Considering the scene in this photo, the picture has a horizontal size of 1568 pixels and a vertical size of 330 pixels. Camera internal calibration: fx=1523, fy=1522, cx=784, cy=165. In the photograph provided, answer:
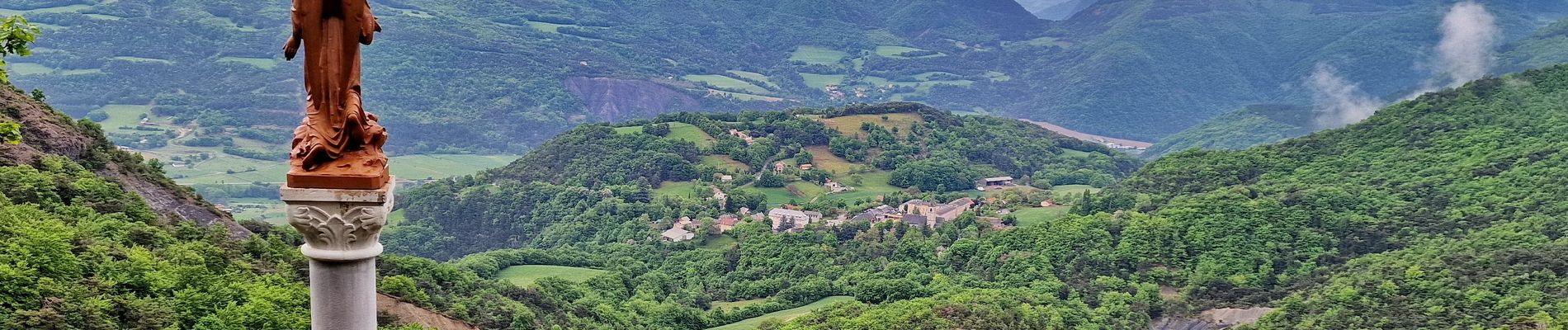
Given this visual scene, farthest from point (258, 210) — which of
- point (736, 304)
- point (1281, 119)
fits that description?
point (1281, 119)

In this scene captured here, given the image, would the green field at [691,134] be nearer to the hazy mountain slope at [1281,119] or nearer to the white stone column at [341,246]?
the hazy mountain slope at [1281,119]

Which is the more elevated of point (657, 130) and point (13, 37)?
point (657, 130)

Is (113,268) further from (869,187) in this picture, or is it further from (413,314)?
(869,187)

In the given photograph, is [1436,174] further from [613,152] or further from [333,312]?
[333,312]

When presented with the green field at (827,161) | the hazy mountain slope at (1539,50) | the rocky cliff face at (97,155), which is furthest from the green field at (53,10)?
the hazy mountain slope at (1539,50)

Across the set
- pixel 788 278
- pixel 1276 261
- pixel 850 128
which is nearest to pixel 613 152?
pixel 850 128

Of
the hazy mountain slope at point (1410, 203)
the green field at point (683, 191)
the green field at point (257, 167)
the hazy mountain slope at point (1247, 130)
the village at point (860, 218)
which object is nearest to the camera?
the hazy mountain slope at point (1410, 203)

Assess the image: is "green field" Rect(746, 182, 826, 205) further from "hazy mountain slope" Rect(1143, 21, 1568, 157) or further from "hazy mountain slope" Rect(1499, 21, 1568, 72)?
"hazy mountain slope" Rect(1499, 21, 1568, 72)
